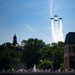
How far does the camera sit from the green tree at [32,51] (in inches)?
5482

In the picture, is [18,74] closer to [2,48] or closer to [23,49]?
[2,48]

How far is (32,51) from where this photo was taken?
14025 centimetres

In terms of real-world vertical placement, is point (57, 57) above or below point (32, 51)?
below

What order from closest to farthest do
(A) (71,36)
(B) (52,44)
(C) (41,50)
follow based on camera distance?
(A) (71,36), (B) (52,44), (C) (41,50)

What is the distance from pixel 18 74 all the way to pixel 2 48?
69146 millimetres

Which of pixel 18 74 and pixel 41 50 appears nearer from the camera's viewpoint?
pixel 18 74

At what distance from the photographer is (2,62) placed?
9669 centimetres

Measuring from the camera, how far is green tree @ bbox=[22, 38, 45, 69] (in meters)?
139

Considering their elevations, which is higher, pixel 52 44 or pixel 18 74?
pixel 52 44

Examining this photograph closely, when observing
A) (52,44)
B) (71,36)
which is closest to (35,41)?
(52,44)

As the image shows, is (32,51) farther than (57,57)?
Yes

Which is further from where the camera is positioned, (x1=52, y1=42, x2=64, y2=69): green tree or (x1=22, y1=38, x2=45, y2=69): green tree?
(x1=22, y1=38, x2=45, y2=69): green tree

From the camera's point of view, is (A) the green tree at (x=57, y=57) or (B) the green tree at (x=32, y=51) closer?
(A) the green tree at (x=57, y=57)

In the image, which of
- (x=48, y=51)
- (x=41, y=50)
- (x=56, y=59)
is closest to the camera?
(x=56, y=59)
